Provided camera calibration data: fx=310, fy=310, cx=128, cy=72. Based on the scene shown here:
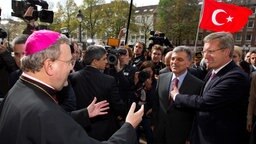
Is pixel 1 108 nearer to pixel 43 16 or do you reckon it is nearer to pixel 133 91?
pixel 43 16

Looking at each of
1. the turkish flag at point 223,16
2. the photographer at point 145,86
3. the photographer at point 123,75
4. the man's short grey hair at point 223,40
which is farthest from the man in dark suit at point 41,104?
the turkish flag at point 223,16

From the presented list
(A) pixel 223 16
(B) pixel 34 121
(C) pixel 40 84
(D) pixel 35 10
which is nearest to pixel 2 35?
(D) pixel 35 10

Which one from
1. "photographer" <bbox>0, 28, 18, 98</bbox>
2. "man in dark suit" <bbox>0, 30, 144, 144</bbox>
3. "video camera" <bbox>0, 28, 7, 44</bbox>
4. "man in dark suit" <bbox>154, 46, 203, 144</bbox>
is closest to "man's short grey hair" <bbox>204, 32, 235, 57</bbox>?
"man in dark suit" <bbox>154, 46, 203, 144</bbox>

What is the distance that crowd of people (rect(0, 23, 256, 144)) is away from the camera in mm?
1845

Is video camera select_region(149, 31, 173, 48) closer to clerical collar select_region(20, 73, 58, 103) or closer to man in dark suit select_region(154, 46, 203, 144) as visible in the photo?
man in dark suit select_region(154, 46, 203, 144)

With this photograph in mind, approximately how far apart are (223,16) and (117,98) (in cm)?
379

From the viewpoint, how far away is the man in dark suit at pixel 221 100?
3.47 metres

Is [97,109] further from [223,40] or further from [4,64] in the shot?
[4,64]

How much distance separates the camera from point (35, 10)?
5094 millimetres

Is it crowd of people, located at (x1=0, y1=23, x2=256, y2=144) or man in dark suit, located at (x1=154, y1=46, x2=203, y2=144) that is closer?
crowd of people, located at (x1=0, y1=23, x2=256, y2=144)

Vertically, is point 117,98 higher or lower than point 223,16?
lower

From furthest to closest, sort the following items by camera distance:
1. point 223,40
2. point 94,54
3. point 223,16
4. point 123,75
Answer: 1. point 223,16
2. point 123,75
3. point 94,54
4. point 223,40

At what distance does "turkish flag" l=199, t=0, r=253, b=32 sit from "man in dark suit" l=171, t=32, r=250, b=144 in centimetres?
330

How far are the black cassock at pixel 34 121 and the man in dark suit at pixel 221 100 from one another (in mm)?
1936
